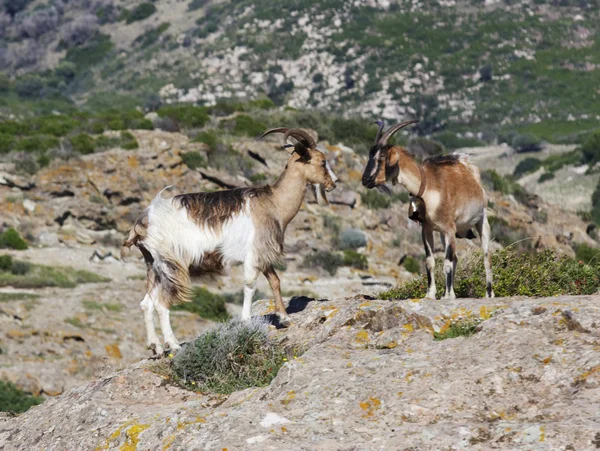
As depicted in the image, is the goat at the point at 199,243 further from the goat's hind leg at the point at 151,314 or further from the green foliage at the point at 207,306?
the green foliage at the point at 207,306

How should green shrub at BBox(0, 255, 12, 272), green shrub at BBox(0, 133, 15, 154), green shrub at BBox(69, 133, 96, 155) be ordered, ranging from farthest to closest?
green shrub at BBox(0, 133, 15, 154) → green shrub at BBox(69, 133, 96, 155) → green shrub at BBox(0, 255, 12, 272)

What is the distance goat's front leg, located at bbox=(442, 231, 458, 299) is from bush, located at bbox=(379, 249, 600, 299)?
39.3 inches

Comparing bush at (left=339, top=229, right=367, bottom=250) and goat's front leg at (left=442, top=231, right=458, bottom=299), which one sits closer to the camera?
goat's front leg at (left=442, top=231, right=458, bottom=299)

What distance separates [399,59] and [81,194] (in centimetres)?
6423

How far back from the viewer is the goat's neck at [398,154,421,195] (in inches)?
420

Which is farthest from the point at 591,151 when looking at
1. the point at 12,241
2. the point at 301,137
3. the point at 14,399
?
the point at 301,137

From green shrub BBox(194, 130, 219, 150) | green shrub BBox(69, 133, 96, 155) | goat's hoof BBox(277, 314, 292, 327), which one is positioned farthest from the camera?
green shrub BBox(194, 130, 219, 150)

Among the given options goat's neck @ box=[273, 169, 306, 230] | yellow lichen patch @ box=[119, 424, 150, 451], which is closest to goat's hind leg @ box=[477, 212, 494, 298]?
goat's neck @ box=[273, 169, 306, 230]

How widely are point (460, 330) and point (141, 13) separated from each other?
358 feet

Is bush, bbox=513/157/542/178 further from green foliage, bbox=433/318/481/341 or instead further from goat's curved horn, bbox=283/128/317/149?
green foliage, bbox=433/318/481/341

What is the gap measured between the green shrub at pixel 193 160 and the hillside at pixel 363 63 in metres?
45.3

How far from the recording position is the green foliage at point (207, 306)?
83.1 feet

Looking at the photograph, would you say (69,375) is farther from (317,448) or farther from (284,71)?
(284,71)

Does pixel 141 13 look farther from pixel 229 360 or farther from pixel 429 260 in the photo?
pixel 229 360
